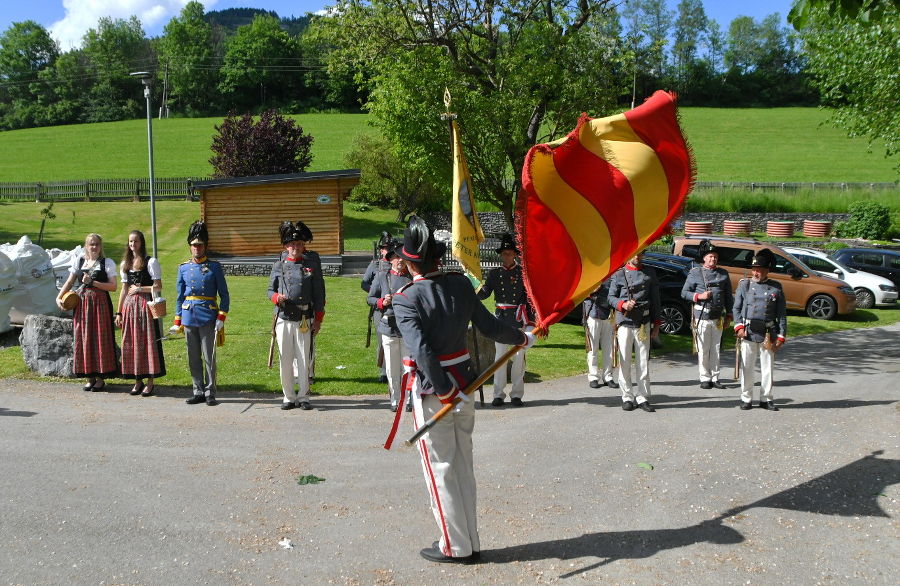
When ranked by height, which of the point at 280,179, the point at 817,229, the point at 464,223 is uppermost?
the point at 280,179

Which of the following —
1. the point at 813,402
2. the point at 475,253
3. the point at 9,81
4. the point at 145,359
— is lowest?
the point at 813,402

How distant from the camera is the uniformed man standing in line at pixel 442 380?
17.9ft

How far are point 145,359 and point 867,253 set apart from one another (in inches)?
834

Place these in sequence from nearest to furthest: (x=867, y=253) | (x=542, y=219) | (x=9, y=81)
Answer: (x=542, y=219) < (x=867, y=253) < (x=9, y=81)

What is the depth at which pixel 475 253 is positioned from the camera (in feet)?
26.2

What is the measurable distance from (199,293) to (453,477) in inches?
218

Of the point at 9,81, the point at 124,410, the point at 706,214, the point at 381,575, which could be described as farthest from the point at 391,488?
the point at 9,81

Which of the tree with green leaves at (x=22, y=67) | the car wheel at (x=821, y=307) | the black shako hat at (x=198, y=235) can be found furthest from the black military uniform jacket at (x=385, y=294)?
the tree with green leaves at (x=22, y=67)

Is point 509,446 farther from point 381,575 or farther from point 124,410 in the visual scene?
point 124,410

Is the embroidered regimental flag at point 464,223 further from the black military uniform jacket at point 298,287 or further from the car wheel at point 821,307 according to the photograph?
the car wheel at point 821,307

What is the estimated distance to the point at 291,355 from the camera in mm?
9695

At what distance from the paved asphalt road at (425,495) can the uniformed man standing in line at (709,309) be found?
1139mm

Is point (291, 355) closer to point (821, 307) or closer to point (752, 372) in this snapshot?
point (752, 372)

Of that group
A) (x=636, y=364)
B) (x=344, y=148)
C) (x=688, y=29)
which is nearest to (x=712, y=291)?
(x=636, y=364)
